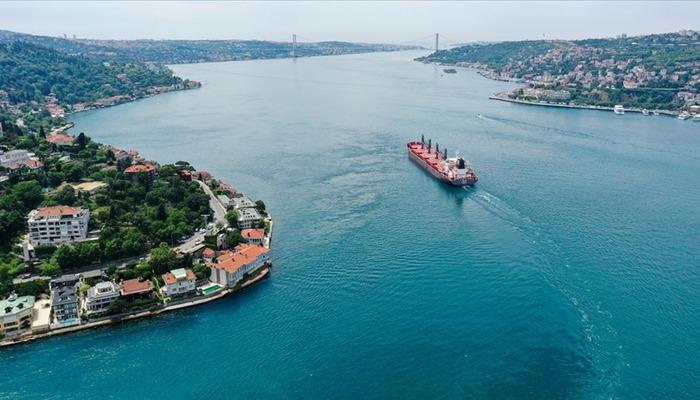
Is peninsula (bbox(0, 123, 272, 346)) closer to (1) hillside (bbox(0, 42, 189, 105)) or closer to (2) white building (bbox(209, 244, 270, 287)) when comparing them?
(2) white building (bbox(209, 244, 270, 287))

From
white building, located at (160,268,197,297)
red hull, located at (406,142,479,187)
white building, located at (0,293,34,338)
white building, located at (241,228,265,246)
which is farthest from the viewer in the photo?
red hull, located at (406,142,479,187)

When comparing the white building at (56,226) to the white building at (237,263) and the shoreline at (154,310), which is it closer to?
the shoreline at (154,310)

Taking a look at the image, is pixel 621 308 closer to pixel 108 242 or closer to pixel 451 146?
pixel 108 242

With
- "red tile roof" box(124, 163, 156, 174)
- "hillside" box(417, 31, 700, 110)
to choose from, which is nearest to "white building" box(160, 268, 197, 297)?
"red tile roof" box(124, 163, 156, 174)

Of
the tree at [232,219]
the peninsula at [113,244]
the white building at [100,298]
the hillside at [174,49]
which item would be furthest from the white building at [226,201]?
the hillside at [174,49]

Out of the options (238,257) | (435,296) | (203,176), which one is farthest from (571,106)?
(238,257)

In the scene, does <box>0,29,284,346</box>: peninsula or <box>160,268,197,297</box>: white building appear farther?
<box>160,268,197,297</box>: white building

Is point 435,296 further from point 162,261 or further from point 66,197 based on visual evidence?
point 66,197
